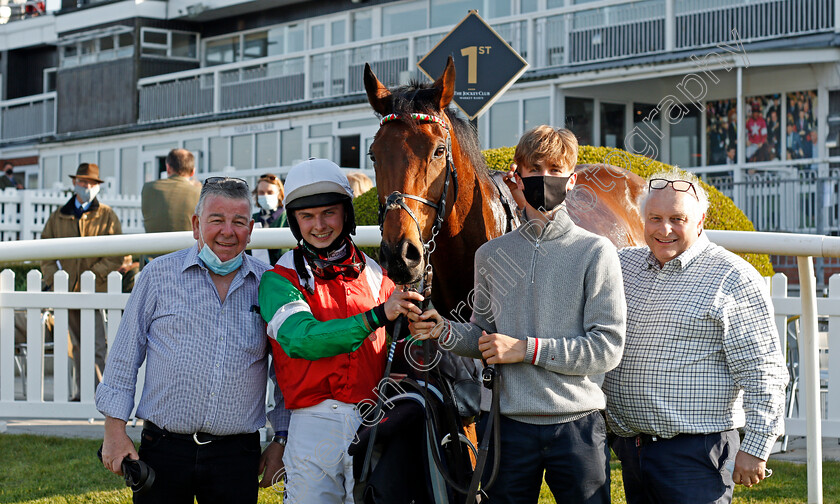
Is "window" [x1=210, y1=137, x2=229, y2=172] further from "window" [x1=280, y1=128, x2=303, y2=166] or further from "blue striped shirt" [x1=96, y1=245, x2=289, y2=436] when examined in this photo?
"blue striped shirt" [x1=96, y1=245, x2=289, y2=436]

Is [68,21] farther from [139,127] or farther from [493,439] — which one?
[493,439]

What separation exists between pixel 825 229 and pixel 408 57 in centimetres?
973

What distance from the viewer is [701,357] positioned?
281 cm

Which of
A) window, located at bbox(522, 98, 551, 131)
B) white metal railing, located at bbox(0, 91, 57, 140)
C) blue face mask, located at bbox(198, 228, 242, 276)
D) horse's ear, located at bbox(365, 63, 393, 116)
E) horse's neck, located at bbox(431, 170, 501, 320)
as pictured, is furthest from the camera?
white metal railing, located at bbox(0, 91, 57, 140)

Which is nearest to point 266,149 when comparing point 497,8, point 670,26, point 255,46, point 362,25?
point 255,46

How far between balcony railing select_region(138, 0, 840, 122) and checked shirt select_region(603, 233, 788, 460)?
539 inches

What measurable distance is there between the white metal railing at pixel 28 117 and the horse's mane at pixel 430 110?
26.1 metres

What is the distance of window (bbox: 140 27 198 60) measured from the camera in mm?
25328

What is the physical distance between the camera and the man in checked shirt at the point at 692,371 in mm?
2719

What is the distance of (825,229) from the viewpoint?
1342cm

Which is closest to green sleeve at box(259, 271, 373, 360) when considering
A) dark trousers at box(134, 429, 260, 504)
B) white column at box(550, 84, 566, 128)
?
dark trousers at box(134, 429, 260, 504)

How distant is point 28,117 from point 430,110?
27745 mm

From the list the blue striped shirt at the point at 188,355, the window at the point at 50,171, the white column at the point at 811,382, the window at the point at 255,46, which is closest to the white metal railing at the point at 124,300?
the white column at the point at 811,382

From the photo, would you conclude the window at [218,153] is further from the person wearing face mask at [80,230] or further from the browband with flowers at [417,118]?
the browband with flowers at [417,118]
